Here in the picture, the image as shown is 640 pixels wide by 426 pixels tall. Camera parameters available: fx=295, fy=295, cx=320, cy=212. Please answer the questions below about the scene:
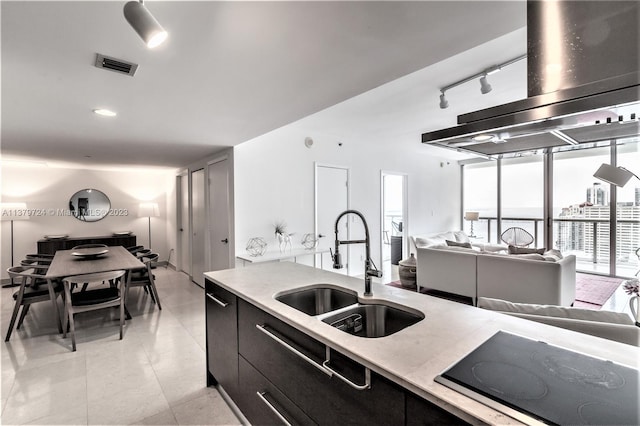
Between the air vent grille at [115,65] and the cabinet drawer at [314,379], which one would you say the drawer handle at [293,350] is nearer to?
the cabinet drawer at [314,379]

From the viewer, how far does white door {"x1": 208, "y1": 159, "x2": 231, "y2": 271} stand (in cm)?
425

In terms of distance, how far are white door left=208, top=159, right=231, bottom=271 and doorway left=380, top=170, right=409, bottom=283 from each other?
2.97 m

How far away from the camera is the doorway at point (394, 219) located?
20.2 ft

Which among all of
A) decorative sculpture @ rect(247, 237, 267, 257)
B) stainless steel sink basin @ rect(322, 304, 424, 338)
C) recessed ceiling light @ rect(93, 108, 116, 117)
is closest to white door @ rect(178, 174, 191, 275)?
decorative sculpture @ rect(247, 237, 267, 257)

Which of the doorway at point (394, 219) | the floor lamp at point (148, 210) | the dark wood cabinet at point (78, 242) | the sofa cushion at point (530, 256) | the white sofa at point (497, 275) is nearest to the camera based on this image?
the white sofa at point (497, 275)

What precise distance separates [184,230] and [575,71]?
633cm

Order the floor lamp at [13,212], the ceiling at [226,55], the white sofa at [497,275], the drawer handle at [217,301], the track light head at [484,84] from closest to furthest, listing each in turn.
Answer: the ceiling at [226,55], the drawer handle at [217,301], the track light head at [484,84], the white sofa at [497,275], the floor lamp at [13,212]

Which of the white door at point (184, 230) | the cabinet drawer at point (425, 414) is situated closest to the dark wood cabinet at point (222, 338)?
the cabinet drawer at point (425, 414)

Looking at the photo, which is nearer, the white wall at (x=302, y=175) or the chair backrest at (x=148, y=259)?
the chair backrest at (x=148, y=259)

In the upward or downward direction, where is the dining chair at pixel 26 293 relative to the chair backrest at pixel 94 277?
downward

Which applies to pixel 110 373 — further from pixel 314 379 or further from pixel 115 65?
pixel 115 65

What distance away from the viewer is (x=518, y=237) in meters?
6.48

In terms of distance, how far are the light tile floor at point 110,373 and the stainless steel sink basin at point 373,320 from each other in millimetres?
1107

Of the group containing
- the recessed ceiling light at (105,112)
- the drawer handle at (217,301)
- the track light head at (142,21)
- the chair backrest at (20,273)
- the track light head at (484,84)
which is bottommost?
the chair backrest at (20,273)
